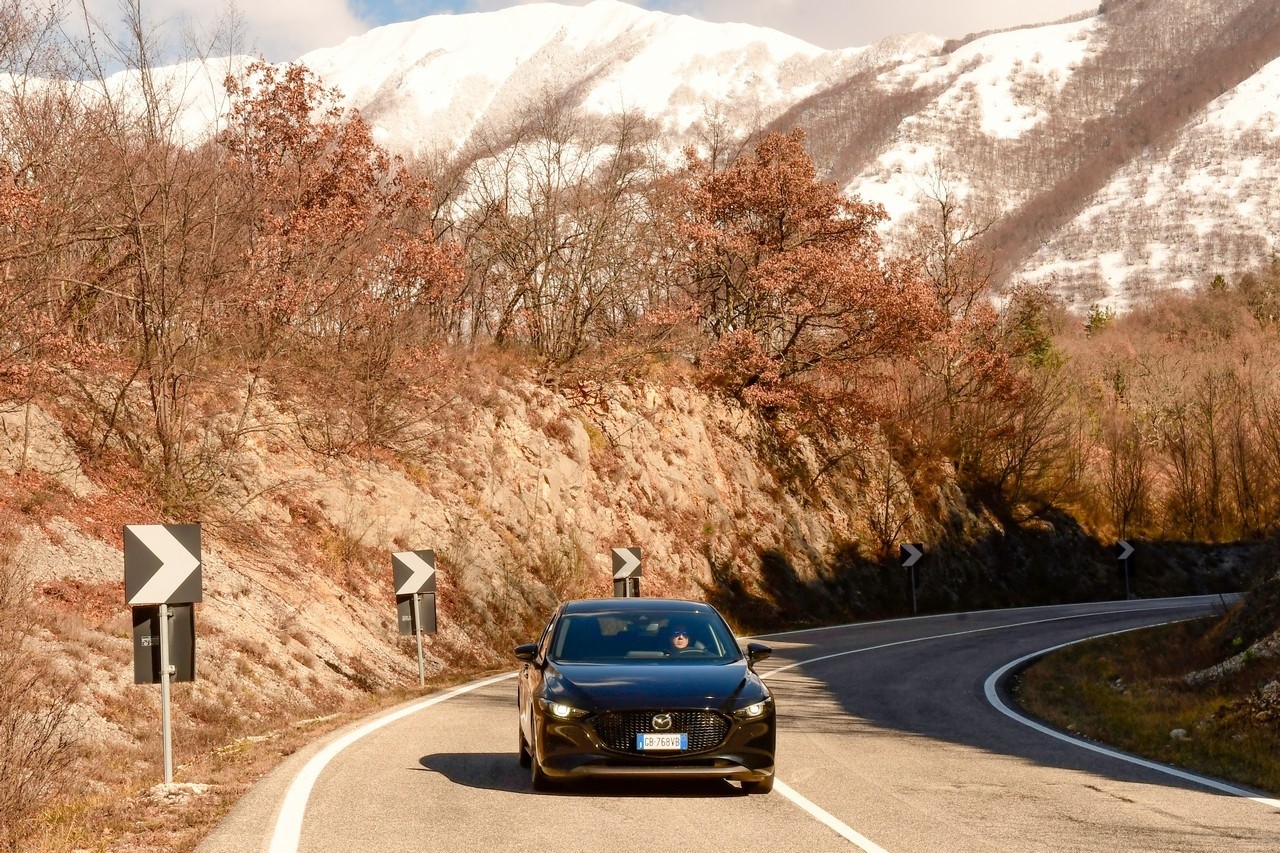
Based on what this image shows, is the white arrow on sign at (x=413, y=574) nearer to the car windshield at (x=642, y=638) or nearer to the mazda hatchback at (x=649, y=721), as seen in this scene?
the car windshield at (x=642, y=638)

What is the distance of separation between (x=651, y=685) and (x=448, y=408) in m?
25.1

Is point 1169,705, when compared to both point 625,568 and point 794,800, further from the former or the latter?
point 625,568

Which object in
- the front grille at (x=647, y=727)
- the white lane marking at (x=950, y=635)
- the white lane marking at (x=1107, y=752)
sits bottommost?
the white lane marking at (x=950, y=635)

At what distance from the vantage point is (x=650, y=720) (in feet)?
31.2

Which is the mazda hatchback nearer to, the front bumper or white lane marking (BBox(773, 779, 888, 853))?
the front bumper

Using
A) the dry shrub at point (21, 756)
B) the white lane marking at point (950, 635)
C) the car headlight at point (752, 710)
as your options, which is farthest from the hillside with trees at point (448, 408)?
the white lane marking at point (950, 635)

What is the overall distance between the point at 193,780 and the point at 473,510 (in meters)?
21.1

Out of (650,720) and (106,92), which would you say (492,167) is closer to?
(106,92)

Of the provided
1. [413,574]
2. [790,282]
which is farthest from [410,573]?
[790,282]

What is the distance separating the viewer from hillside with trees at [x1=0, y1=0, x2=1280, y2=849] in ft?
60.1

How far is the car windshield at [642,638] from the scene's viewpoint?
10.9 meters

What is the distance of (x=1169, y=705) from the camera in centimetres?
1698

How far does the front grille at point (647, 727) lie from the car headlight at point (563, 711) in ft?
0.50

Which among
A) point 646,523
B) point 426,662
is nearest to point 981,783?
point 426,662
